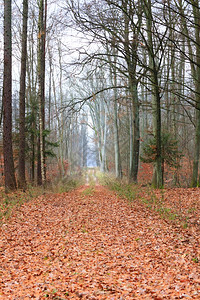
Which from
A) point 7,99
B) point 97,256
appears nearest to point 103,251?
point 97,256

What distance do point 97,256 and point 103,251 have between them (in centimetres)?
29

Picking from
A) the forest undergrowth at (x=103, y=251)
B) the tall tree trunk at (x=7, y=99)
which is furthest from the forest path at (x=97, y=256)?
the tall tree trunk at (x=7, y=99)

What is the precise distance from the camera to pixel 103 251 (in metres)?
5.93

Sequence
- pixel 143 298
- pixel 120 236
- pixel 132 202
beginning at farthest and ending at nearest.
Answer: pixel 132 202 < pixel 120 236 < pixel 143 298

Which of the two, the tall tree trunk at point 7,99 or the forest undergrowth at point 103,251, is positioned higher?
the tall tree trunk at point 7,99

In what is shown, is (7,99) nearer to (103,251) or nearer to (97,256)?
(103,251)

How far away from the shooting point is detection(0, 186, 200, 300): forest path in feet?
13.3

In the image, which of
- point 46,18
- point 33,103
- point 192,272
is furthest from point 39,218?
point 46,18

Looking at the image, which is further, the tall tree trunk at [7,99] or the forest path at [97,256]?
the tall tree trunk at [7,99]

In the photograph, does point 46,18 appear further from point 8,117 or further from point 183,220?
point 183,220

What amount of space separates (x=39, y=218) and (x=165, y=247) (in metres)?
4.36

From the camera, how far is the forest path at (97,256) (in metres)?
4.06

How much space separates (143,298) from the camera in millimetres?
3738

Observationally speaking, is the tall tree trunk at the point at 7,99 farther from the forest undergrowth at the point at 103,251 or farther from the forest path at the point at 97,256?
the forest path at the point at 97,256
